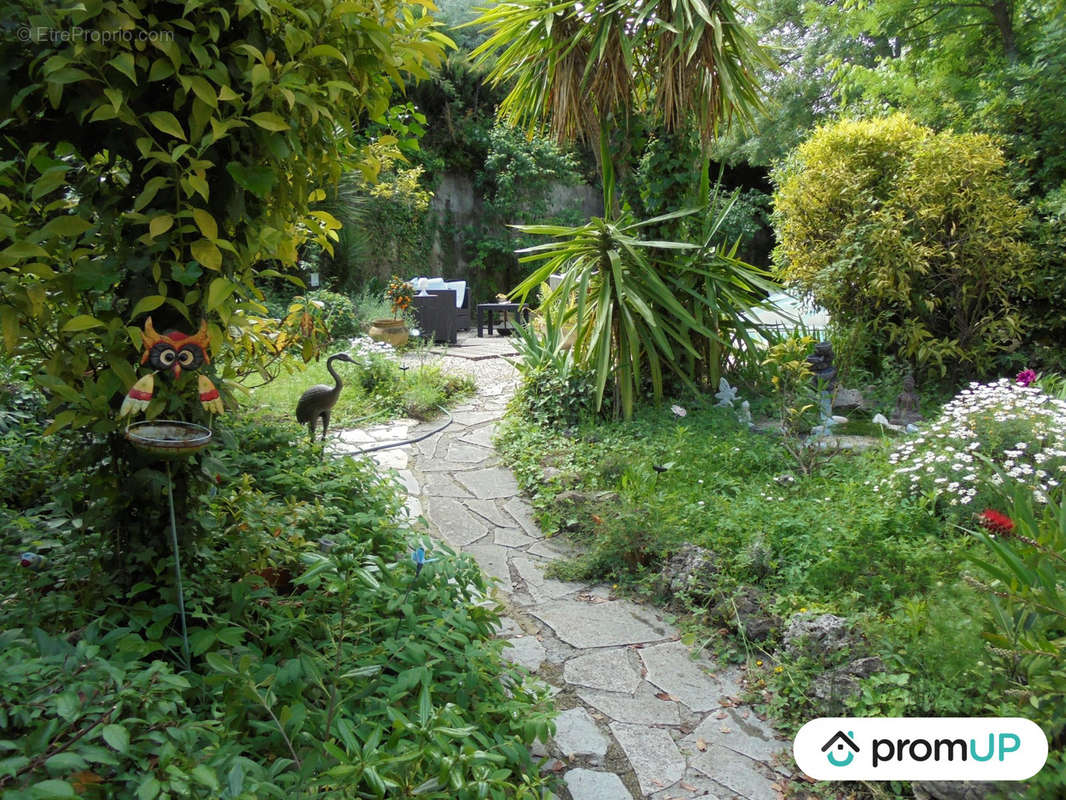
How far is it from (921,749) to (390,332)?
7.18 meters

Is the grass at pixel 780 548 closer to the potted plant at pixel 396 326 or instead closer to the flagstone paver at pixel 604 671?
the flagstone paver at pixel 604 671

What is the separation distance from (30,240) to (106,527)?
27.1 inches

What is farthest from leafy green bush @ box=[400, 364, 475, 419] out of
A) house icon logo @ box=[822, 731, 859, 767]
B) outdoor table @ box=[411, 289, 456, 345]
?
house icon logo @ box=[822, 731, 859, 767]

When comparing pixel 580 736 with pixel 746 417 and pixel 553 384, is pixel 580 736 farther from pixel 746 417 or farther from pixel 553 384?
pixel 553 384

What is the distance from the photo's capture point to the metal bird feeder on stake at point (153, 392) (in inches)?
53.9

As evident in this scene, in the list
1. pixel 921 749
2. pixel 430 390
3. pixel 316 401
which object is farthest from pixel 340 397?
pixel 921 749

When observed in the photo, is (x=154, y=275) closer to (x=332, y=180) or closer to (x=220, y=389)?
(x=220, y=389)

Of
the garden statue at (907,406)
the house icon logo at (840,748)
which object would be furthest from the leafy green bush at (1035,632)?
the garden statue at (907,406)

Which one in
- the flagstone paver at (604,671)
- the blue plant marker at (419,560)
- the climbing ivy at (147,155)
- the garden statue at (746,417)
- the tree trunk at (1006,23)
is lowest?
the flagstone paver at (604,671)

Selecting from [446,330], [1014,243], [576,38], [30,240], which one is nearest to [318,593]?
[30,240]

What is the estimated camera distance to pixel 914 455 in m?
3.37

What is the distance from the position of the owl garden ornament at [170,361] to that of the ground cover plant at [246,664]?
→ 21cm

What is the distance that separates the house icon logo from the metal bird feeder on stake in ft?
5.52

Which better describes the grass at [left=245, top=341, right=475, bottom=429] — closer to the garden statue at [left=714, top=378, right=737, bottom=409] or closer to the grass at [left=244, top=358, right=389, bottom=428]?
the grass at [left=244, top=358, right=389, bottom=428]
